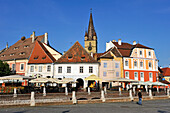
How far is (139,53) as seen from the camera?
4538cm

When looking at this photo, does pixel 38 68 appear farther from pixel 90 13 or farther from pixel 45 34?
pixel 90 13

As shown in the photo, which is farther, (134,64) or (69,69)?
(134,64)

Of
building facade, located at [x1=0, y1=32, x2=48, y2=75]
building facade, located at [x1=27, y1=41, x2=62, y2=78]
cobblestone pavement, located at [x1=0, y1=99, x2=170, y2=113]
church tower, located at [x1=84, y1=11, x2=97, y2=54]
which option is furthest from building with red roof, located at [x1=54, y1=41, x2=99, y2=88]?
church tower, located at [x1=84, y1=11, x2=97, y2=54]

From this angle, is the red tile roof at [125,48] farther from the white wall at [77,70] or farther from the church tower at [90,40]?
the church tower at [90,40]

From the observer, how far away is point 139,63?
44.9 m

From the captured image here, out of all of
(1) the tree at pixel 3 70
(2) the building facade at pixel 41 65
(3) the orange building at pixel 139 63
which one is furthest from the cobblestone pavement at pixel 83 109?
(3) the orange building at pixel 139 63

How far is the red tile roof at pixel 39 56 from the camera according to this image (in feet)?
137

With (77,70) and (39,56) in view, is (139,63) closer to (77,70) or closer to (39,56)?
(77,70)

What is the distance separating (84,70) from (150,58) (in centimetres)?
1648

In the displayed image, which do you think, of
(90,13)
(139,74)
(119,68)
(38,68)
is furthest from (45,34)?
(90,13)

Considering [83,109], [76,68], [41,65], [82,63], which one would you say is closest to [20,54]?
[41,65]

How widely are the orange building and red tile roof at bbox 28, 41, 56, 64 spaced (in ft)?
52.7

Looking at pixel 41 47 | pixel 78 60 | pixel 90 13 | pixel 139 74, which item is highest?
pixel 90 13

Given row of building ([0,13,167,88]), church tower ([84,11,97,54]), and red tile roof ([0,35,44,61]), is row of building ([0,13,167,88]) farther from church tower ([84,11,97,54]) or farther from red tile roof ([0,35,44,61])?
church tower ([84,11,97,54])
